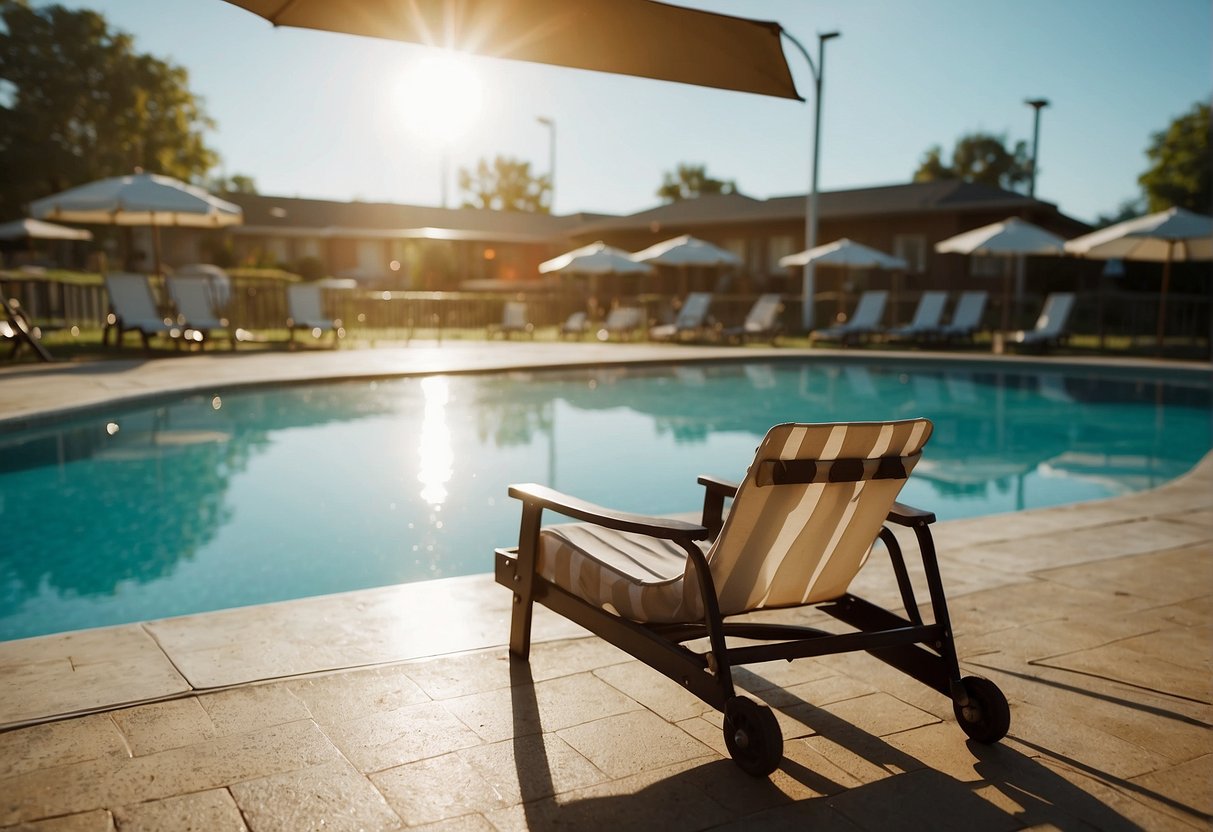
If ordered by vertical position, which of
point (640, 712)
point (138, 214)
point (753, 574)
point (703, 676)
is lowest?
point (640, 712)

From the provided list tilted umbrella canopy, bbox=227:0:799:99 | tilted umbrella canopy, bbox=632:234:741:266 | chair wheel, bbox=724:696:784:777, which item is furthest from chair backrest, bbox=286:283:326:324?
chair wheel, bbox=724:696:784:777

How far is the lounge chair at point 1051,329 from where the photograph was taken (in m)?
17.8

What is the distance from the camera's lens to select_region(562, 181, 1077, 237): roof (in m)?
23.7

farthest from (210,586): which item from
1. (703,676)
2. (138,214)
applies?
(138,214)

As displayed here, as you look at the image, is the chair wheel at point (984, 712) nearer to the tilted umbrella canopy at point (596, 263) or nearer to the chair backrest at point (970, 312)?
the chair backrest at point (970, 312)

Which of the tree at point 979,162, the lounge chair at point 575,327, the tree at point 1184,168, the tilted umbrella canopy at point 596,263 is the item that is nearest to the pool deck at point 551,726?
the lounge chair at point 575,327

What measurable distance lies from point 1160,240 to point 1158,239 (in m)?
0.44

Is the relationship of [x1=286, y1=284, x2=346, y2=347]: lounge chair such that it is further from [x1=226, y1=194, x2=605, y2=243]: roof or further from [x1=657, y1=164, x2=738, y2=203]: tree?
[x1=657, y1=164, x2=738, y2=203]: tree

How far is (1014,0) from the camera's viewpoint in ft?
48.8

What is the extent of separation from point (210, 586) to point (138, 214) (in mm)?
14450

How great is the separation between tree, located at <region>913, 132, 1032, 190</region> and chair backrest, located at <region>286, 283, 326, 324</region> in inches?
1807

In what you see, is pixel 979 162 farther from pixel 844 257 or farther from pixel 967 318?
pixel 967 318

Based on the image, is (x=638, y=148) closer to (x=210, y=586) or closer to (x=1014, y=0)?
(x=1014, y=0)

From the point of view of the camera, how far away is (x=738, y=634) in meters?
2.87
